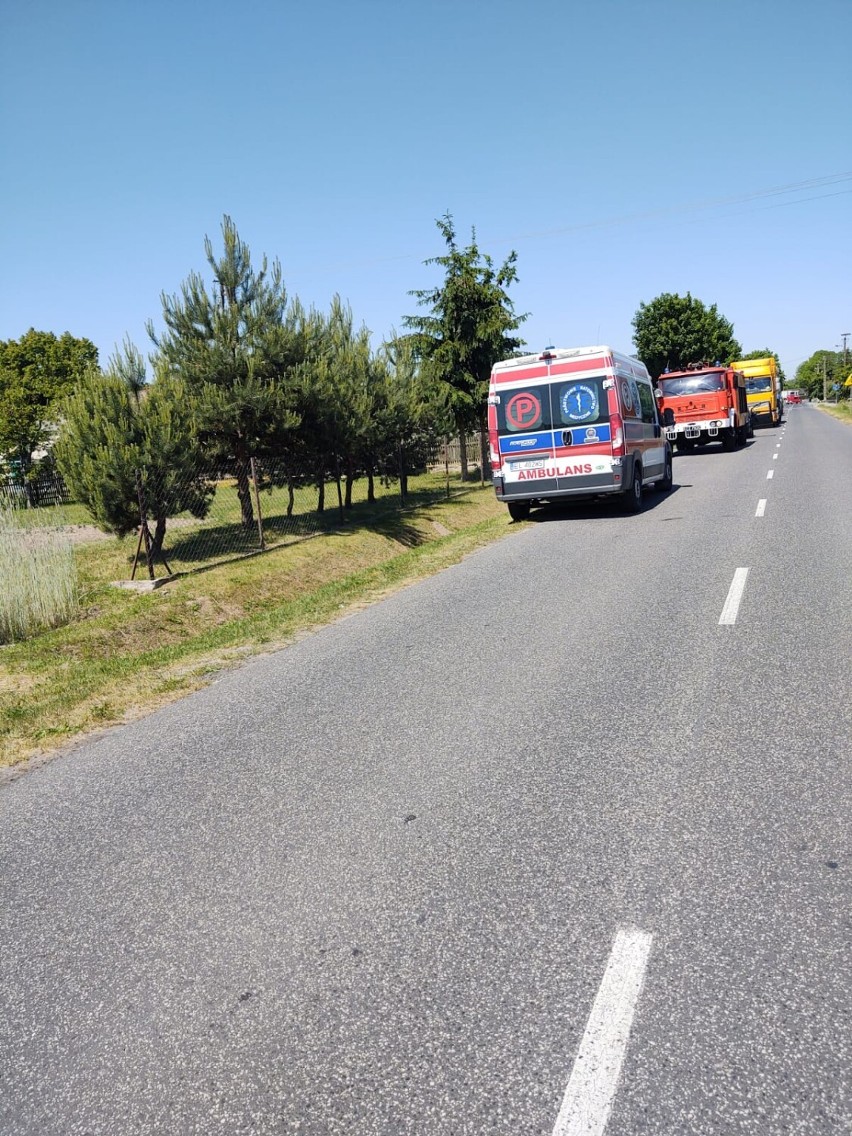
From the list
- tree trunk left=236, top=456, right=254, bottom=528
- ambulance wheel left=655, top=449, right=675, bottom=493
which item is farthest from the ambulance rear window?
ambulance wheel left=655, top=449, right=675, bottom=493

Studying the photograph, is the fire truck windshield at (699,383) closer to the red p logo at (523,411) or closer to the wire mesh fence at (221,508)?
the wire mesh fence at (221,508)

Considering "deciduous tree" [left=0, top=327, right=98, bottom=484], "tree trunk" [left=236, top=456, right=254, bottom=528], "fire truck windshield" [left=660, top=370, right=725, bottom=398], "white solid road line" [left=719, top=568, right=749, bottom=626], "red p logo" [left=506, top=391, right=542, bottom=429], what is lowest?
"white solid road line" [left=719, top=568, right=749, bottom=626]

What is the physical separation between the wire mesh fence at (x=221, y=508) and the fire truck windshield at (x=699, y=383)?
11.4 meters

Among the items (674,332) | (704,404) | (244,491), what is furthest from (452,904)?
(674,332)

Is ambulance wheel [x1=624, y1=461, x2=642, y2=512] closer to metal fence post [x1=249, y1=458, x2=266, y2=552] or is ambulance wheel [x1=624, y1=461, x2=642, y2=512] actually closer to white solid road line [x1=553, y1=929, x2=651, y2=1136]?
metal fence post [x1=249, y1=458, x2=266, y2=552]

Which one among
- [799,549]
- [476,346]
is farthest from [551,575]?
[476,346]

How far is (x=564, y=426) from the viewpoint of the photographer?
46.8 ft

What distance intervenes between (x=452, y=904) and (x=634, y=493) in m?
12.9

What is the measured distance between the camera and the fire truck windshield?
29.6 m

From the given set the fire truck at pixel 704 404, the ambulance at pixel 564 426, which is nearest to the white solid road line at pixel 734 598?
the ambulance at pixel 564 426

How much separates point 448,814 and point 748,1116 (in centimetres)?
194

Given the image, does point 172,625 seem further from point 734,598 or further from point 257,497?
point 734,598

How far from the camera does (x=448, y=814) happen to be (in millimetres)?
3924

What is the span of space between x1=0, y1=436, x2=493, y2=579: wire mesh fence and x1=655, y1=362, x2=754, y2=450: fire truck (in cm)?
1120
